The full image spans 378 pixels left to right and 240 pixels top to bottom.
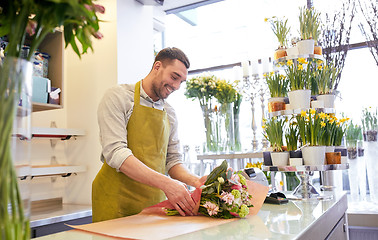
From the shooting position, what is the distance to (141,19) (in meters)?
3.27

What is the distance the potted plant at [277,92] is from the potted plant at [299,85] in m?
0.07

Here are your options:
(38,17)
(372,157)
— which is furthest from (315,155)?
(38,17)

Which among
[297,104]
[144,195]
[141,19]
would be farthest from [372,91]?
[144,195]

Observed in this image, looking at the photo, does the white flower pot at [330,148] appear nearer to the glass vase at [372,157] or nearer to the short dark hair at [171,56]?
the short dark hair at [171,56]

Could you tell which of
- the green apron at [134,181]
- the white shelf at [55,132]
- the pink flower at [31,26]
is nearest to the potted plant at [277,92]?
the green apron at [134,181]

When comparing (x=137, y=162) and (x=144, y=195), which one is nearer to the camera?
(x=137, y=162)

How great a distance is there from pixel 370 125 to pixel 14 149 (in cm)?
308

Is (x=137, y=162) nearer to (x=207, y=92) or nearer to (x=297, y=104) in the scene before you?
(x=297, y=104)

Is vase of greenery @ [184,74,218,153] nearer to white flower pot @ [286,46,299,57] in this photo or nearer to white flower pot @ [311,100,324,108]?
white flower pot @ [286,46,299,57]

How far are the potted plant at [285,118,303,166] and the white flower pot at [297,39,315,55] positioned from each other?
0.48 metres

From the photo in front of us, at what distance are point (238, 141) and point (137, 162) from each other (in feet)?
6.19

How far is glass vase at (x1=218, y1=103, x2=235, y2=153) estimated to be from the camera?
11.1 feet

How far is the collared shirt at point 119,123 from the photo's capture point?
67.3 inches

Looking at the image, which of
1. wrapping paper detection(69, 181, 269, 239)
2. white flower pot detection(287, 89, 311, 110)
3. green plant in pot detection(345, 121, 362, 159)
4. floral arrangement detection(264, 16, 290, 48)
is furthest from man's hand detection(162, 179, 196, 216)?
green plant in pot detection(345, 121, 362, 159)
